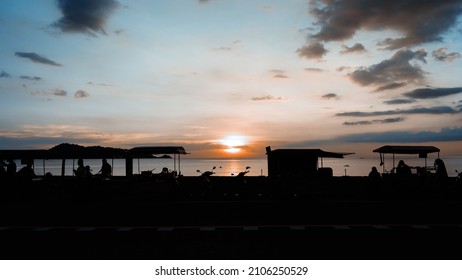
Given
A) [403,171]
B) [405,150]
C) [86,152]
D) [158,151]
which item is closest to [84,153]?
[86,152]

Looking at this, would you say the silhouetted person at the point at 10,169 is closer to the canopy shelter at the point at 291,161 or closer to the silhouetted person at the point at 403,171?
the canopy shelter at the point at 291,161

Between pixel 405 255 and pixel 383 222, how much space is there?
5234mm

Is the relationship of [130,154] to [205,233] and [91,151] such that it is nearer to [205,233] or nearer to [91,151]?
[91,151]

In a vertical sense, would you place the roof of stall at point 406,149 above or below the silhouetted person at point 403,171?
above

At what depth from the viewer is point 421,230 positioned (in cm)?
1218

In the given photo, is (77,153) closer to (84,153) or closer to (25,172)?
(84,153)

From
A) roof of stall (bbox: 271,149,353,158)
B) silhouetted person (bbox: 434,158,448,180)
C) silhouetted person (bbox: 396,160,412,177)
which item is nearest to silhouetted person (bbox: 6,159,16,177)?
roof of stall (bbox: 271,149,353,158)

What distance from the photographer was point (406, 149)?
30859mm

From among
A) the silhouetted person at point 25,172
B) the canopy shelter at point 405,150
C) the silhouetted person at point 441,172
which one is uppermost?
the canopy shelter at point 405,150

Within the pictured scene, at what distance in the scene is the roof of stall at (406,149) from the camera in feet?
99.6

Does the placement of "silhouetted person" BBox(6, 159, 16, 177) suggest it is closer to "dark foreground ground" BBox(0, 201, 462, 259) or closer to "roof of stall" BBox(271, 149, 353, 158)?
"dark foreground ground" BBox(0, 201, 462, 259)

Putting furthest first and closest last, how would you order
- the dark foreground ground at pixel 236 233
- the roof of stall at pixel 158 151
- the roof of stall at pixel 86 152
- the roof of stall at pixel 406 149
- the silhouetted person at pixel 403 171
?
the roof of stall at pixel 158 151, the roof of stall at pixel 406 149, the roof of stall at pixel 86 152, the silhouetted person at pixel 403 171, the dark foreground ground at pixel 236 233

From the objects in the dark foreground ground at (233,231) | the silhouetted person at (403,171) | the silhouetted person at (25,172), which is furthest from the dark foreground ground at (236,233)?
the silhouetted person at (403,171)

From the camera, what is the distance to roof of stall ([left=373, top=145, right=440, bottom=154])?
30.3 m
